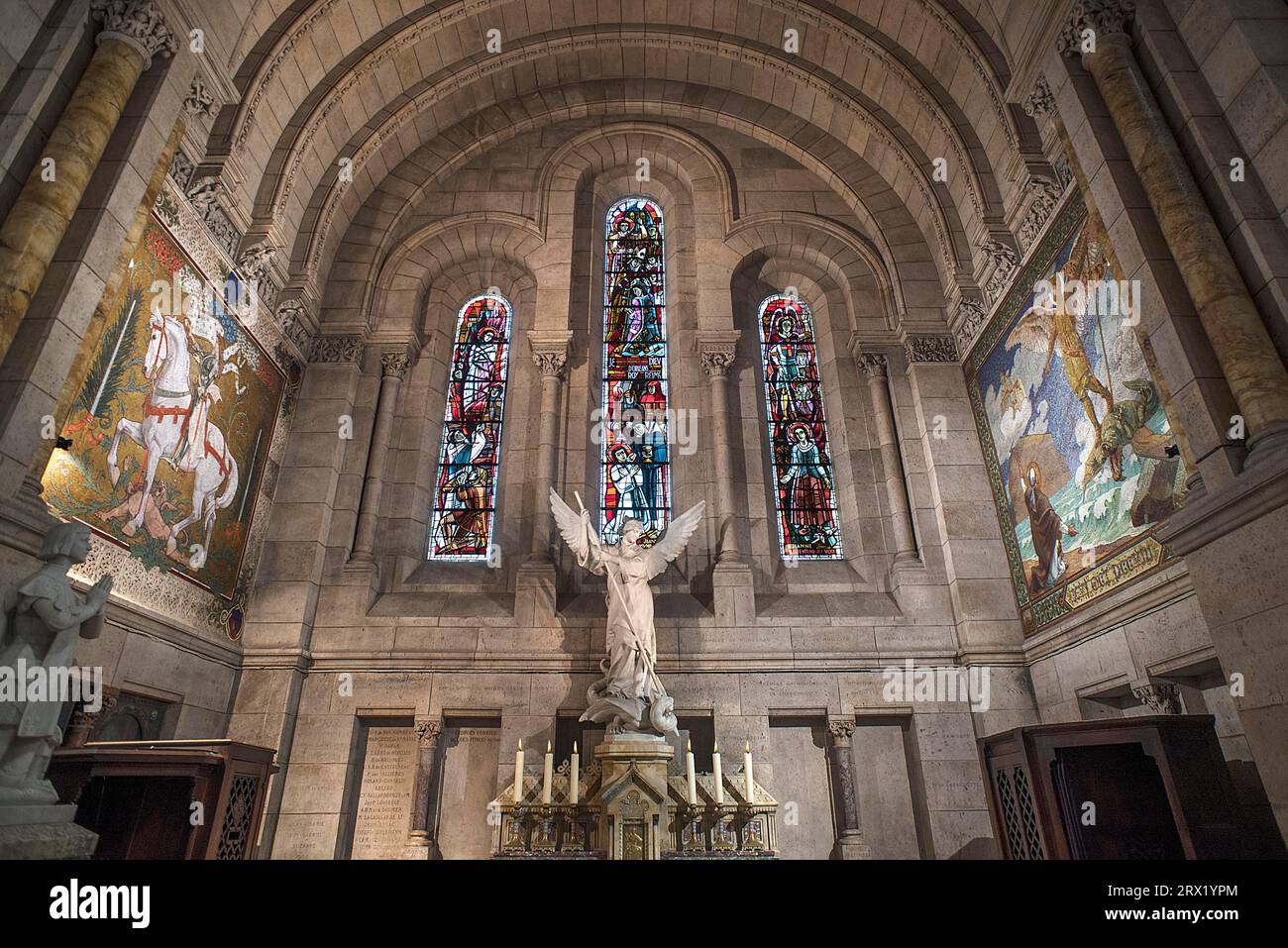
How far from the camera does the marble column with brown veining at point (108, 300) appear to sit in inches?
210

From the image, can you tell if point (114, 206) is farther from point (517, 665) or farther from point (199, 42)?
point (517, 665)

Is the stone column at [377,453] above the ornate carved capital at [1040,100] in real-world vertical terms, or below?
below

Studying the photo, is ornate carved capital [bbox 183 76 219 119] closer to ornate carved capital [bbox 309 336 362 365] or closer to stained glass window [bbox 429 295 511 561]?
ornate carved capital [bbox 309 336 362 365]

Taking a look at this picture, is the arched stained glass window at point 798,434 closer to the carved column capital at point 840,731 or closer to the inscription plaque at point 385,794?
the carved column capital at point 840,731

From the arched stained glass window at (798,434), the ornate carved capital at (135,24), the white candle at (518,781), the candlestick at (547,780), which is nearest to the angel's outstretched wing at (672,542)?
the arched stained glass window at (798,434)

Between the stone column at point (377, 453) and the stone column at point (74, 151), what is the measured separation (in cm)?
454

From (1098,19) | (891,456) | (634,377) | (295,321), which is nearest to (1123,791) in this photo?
(891,456)

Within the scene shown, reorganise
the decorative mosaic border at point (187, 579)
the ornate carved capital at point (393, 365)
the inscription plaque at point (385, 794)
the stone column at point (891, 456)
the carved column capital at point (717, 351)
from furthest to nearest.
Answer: the ornate carved capital at point (393, 365)
the carved column capital at point (717, 351)
the stone column at point (891, 456)
the inscription plaque at point (385, 794)
the decorative mosaic border at point (187, 579)

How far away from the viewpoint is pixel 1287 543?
4250mm

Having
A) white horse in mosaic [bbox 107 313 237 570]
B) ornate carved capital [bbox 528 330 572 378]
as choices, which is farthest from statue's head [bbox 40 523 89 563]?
ornate carved capital [bbox 528 330 572 378]

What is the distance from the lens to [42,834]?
3.86 metres

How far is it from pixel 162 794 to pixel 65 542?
7.94ft

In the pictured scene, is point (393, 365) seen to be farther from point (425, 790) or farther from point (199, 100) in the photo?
point (425, 790)
